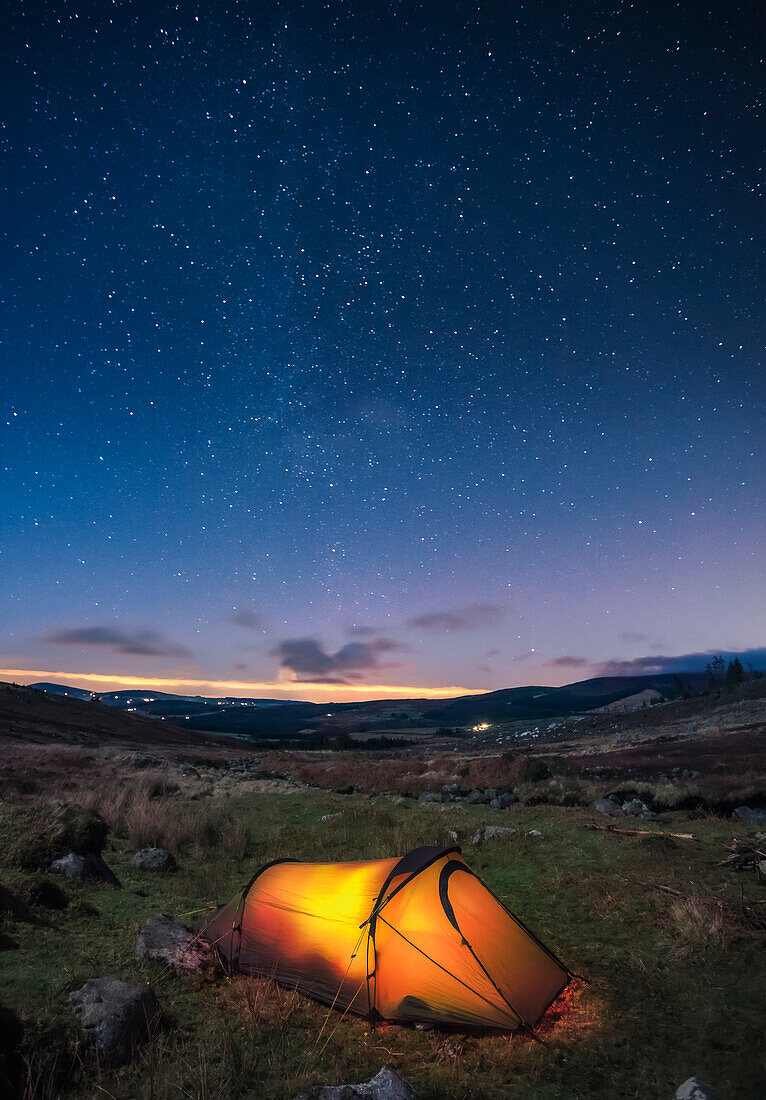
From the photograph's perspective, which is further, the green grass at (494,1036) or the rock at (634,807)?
the rock at (634,807)

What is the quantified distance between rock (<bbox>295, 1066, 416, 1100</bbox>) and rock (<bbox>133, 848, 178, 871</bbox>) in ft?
29.1

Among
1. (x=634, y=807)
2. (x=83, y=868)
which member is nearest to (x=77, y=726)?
(x=83, y=868)

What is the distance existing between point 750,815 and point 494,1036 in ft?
46.5

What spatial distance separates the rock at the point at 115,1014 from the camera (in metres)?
5.52

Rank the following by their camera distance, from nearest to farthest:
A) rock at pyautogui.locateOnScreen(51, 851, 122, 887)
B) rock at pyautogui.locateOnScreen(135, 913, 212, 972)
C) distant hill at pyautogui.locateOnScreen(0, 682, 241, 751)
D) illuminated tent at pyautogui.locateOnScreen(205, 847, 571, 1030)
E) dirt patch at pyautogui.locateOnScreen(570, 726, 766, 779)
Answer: illuminated tent at pyautogui.locateOnScreen(205, 847, 571, 1030) < rock at pyautogui.locateOnScreen(135, 913, 212, 972) < rock at pyautogui.locateOnScreen(51, 851, 122, 887) < dirt patch at pyautogui.locateOnScreen(570, 726, 766, 779) < distant hill at pyautogui.locateOnScreen(0, 682, 241, 751)

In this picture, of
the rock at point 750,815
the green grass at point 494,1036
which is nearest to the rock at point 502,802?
the rock at point 750,815

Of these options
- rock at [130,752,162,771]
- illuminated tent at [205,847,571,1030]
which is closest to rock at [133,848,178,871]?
illuminated tent at [205,847,571,1030]

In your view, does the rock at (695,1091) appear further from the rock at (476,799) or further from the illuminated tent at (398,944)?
the rock at (476,799)

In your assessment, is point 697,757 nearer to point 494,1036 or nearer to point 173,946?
point 494,1036

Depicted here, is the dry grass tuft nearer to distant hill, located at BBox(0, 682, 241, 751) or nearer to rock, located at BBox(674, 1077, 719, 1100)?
Result: rock, located at BBox(674, 1077, 719, 1100)

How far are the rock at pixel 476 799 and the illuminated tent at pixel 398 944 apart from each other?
15.4 meters

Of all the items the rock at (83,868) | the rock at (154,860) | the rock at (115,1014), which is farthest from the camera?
the rock at (154,860)

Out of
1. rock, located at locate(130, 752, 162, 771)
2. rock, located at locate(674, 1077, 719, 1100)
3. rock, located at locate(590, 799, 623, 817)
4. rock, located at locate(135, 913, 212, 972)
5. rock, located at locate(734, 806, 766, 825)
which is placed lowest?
rock, located at locate(130, 752, 162, 771)

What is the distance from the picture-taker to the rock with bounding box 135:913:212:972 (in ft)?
25.4
